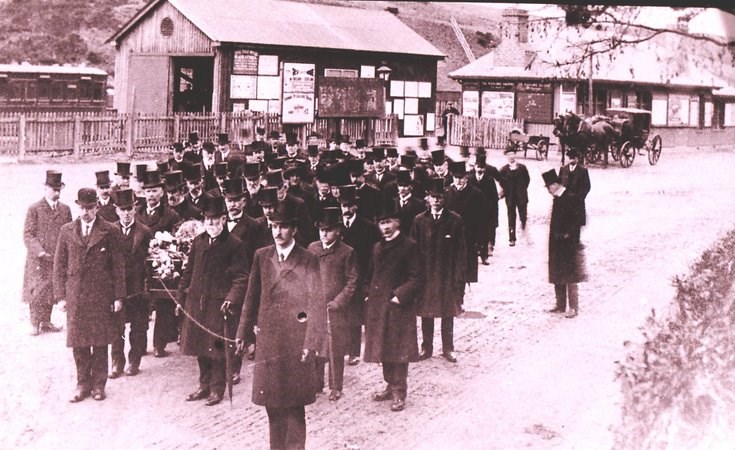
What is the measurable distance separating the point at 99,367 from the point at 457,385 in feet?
8.67

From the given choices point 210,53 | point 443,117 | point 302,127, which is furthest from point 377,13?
point 210,53

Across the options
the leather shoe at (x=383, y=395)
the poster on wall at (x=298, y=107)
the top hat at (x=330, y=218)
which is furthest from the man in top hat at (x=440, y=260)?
the poster on wall at (x=298, y=107)

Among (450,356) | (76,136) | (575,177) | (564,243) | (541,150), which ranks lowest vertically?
(450,356)

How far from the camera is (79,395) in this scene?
588cm

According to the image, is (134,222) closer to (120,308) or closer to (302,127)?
(120,308)

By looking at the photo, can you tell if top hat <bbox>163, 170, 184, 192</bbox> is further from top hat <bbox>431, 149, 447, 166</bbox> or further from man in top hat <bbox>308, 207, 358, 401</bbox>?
top hat <bbox>431, 149, 447, 166</bbox>

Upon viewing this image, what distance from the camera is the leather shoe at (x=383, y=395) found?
6094mm

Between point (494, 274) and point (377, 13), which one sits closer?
point (494, 274)

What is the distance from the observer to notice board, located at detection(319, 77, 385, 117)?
873 inches

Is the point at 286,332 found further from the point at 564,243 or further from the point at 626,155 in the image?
the point at 626,155

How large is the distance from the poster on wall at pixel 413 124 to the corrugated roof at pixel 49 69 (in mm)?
10215

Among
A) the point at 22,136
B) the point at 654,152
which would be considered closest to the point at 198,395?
the point at 22,136

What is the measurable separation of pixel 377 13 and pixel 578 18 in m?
21.9

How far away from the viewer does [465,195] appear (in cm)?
948
